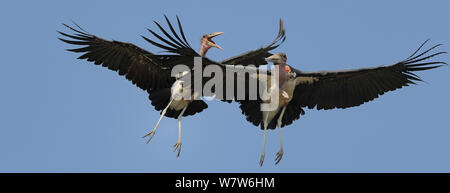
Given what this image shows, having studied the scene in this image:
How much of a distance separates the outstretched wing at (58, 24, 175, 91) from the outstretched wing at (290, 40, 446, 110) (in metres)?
Result: 2.78

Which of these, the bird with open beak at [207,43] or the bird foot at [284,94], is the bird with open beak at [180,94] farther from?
the bird foot at [284,94]

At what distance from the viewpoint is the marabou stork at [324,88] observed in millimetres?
20734

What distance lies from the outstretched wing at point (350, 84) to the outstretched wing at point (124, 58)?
2.78 m

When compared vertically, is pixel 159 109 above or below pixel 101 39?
below

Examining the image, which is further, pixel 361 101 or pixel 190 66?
pixel 361 101

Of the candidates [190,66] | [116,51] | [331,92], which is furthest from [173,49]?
[331,92]

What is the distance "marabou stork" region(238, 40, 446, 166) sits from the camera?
68.0 ft

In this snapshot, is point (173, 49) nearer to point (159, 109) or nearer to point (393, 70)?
point (159, 109)

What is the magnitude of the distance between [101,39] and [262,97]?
3.51 meters

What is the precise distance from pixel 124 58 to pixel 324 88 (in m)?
4.15

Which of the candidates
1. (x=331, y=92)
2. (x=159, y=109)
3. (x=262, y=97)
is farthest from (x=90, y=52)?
(x=331, y=92)

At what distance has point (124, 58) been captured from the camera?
21078mm

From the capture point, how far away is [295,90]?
21.2 m

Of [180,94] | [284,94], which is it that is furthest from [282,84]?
[180,94]
